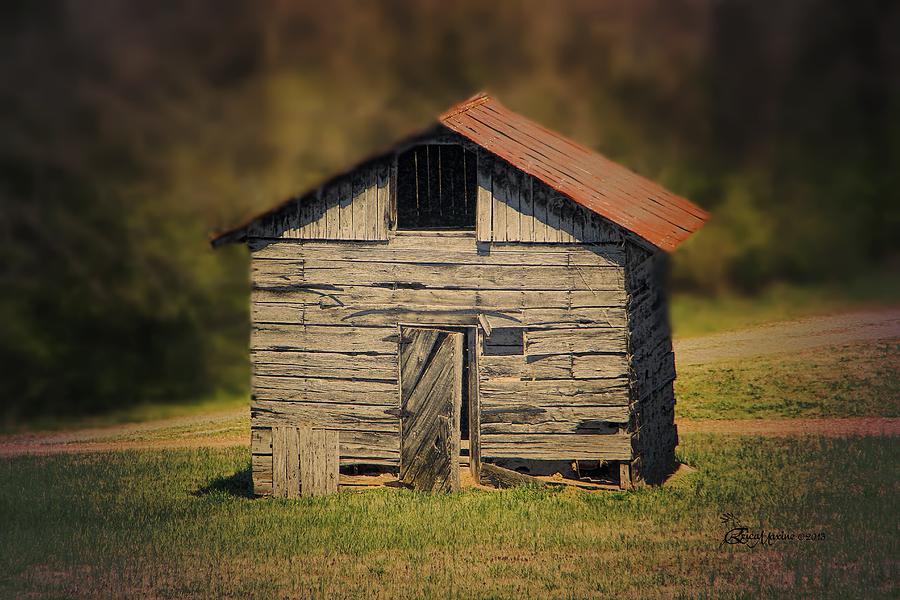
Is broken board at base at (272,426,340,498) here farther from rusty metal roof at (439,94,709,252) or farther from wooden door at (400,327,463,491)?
rusty metal roof at (439,94,709,252)

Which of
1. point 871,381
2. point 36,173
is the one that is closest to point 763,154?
point 871,381

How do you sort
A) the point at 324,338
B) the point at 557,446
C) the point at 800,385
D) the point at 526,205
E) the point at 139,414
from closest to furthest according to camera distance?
1. the point at 526,205
2. the point at 557,446
3. the point at 324,338
4. the point at 800,385
5. the point at 139,414

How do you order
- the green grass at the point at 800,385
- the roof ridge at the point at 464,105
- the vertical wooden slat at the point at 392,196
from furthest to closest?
the green grass at the point at 800,385 < the roof ridge at the point at 464,105 < the vertical wooden slat at the point at 392,196

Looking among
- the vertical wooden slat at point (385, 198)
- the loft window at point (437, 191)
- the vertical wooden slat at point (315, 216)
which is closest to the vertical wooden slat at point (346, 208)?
the vertical wooden slat at point (315, 216)

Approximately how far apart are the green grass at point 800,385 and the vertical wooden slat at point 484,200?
10.2 metres

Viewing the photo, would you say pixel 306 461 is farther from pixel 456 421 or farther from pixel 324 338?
pixel 456 421

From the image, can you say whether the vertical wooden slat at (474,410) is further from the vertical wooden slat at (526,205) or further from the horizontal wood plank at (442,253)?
the vertical wooden slat at (526,205)

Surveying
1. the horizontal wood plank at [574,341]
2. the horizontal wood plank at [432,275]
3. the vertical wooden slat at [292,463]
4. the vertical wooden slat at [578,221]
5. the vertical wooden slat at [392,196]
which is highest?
the vertical wooden slat at [392,196]

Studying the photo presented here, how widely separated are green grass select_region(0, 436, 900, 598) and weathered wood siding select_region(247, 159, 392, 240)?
3.88 m

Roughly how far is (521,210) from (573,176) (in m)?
1.39

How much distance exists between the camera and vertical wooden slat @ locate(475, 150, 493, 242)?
1773cm

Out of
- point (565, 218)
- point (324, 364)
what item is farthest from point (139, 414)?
point (565, 218)

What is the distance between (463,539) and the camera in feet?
52.4

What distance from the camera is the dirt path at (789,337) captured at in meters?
30.9
